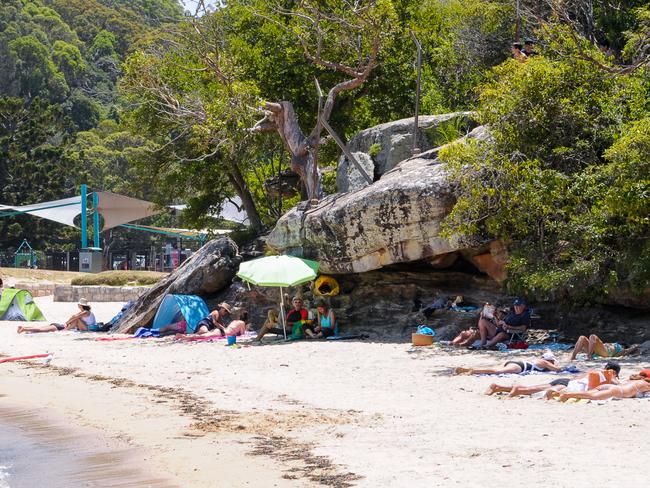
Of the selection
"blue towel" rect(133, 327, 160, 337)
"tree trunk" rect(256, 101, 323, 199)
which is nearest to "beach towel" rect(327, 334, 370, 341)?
"blue towel" rect(133, 327, 160, 337)

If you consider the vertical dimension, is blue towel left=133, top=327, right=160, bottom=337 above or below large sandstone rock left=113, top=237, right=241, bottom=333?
below

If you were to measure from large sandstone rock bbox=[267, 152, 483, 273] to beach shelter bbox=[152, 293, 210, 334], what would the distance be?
2.83 m

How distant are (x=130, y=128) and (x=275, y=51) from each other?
5979 mm

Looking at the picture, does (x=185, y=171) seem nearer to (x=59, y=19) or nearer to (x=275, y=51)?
(x=275, y=51)

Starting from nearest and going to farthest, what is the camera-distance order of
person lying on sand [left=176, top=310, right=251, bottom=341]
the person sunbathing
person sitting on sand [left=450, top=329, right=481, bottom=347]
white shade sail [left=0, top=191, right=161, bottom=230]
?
1. the person sunbathing
2. person sitting on sand [left=450, top=329, right=481, bottom=347]
3. person lying on sand [left=176, top=310, right=251, bottom=341]
4. white shade sail [left=0, top=191, right=161, bottom=230]

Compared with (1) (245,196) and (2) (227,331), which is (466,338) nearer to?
(2) (227,331)

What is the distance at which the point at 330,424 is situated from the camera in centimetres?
866

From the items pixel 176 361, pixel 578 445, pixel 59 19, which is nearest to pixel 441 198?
pixel 176 361

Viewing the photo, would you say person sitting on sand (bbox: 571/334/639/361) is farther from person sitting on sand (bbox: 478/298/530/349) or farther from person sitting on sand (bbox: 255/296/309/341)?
person sitting on sand (bbox: 255/296/309/341)

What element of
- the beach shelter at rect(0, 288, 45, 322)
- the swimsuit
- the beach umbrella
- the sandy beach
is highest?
the beach umbrella

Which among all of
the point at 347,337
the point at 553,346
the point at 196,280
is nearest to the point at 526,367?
the point at 553,346

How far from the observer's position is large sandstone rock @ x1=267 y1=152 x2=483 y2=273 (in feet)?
49.6

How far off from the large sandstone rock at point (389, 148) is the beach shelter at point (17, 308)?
1034 cm

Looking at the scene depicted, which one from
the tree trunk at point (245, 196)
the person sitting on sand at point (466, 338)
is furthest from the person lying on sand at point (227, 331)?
the tree trunk at point (245, 196)
